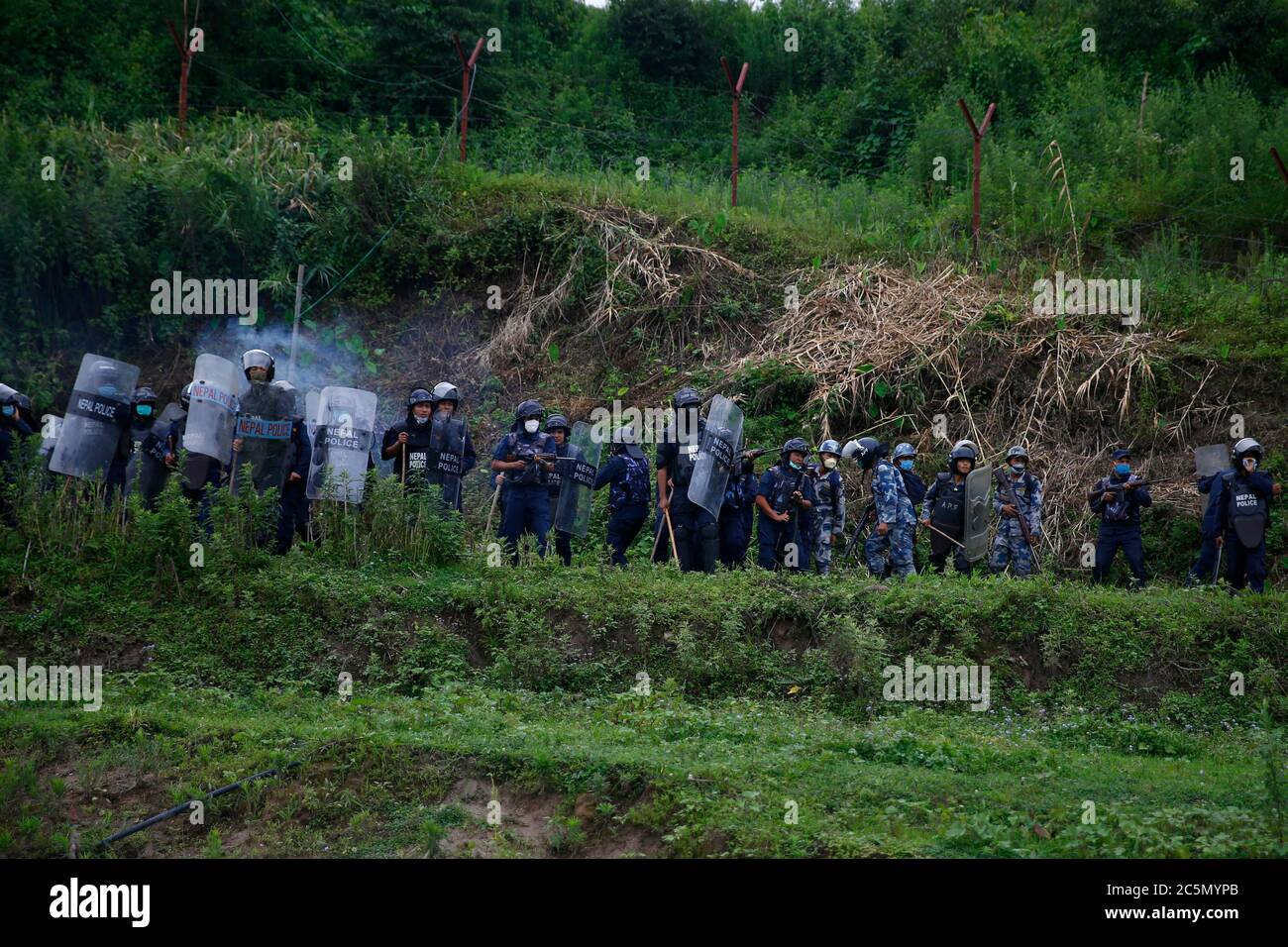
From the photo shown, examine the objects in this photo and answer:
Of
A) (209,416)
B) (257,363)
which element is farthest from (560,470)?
(209,416)

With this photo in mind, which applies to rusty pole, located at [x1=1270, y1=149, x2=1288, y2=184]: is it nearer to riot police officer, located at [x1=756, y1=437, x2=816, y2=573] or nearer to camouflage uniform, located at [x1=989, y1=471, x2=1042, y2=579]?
camouflage uniform, located at [x1=989, y1=471, x2=1042, y2=579]

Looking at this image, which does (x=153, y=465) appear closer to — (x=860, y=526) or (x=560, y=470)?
(x=560, y=470)

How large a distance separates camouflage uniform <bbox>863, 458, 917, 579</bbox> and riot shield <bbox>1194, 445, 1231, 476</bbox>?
3.53 m

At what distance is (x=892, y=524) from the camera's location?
47.9 feet

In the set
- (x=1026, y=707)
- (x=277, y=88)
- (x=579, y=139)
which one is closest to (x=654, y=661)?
(x=1026, y=707)

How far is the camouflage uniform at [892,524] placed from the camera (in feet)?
47.9

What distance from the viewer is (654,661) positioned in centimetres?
1101

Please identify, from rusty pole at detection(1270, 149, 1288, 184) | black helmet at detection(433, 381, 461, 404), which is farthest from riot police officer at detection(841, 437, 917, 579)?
rusty pole at detection(1270, 149, 1288, 184)

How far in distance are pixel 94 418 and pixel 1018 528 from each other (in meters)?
10.3

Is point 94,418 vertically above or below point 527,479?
above

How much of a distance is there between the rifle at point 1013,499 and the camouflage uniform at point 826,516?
2050 millimetres

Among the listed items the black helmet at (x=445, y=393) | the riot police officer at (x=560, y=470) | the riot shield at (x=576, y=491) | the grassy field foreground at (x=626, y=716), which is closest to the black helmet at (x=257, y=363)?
the black helmet at (x=445, y=393)

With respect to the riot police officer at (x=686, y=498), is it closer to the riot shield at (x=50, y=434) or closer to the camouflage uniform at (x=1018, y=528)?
the camouflage uniform at (x=1018, y=528)

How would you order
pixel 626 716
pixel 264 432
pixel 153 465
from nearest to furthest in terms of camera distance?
1. pixel 626 716
2. pixel 264 432
3. pixel 153 465
